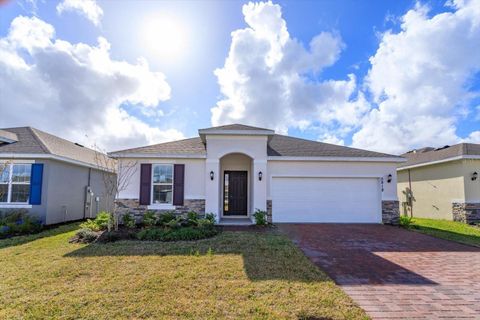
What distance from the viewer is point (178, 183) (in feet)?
36.6

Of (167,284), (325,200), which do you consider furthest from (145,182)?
(325,200)

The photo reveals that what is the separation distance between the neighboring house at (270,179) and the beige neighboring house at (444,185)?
4520 mm

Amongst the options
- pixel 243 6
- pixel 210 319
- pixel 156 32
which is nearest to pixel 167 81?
pixel 156 32

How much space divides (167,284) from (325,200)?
30.1 ft

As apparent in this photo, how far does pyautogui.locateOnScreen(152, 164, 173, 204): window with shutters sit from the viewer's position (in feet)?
36.8

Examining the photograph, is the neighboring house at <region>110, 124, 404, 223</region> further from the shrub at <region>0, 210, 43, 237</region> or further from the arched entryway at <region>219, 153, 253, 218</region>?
the shrub at <region>0, 210, 43, 237</region>

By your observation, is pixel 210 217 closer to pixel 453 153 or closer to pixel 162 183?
pixel 162 183

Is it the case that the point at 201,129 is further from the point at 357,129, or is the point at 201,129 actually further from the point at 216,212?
the point at 357,129

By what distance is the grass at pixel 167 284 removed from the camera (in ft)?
11.3

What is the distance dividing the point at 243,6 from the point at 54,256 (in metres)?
11.0

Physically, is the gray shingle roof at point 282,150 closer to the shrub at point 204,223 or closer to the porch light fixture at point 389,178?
the porch light fixture at point 389,178

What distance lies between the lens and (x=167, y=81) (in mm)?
13023

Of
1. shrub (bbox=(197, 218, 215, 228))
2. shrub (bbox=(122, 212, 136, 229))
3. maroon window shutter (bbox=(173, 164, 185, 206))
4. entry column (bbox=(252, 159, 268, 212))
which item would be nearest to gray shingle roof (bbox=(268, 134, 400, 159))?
entry column (bbox=(252, 159, 268, 212))

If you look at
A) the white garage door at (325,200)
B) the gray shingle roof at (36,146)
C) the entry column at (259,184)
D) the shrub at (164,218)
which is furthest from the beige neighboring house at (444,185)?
the gray shingle roof at (36,146)
